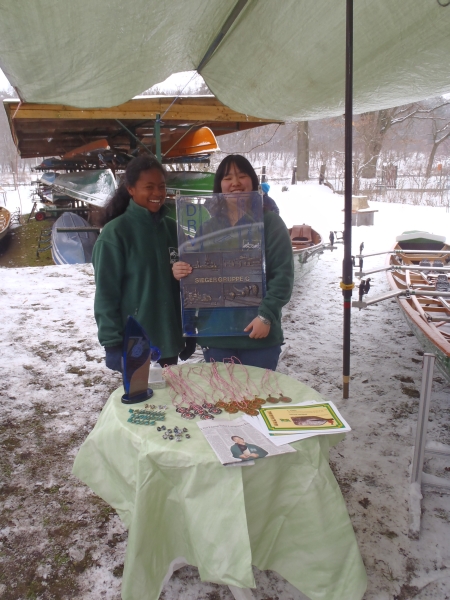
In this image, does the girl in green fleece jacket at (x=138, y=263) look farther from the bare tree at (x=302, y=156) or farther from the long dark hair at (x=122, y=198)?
the bare tree at (x=302, y=156)

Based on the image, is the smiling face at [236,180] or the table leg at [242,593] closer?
the table leg at [242,593]

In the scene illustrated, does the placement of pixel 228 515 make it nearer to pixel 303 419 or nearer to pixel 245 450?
pixel 245 450

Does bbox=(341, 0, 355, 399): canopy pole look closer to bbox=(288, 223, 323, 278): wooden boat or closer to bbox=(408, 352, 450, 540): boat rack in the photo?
bbox=(408, 352, 450, 540): boat rack

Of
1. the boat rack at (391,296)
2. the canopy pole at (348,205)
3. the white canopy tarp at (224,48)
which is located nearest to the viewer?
the white canopy tarp at (224,48)

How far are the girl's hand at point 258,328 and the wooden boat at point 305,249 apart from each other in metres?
3.25

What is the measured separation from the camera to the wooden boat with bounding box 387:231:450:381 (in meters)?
2.95

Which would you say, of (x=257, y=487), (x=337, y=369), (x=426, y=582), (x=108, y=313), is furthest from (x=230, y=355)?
(x=337, y=369)

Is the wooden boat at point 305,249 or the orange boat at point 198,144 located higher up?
the orange boat at point 198,144

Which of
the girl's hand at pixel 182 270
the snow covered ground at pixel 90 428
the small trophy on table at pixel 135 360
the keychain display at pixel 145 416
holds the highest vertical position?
the girl's hand at pixel 182 270

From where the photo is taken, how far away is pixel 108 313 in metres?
2.13

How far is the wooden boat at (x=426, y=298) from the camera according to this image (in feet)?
9.67

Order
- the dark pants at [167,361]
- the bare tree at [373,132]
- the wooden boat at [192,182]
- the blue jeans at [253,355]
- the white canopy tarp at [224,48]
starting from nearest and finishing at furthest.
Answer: the blue jeans at [253,355], the white canopy tarp at [224,48], the dark pants at [167,361], the wooden boat at [192,182], the bare tree at [373,132]

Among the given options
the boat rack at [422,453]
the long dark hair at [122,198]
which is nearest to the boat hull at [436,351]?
the boat rack at [422,453]

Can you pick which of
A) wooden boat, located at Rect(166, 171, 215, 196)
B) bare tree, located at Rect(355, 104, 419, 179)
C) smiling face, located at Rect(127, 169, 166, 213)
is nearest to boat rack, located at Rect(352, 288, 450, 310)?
smiling face, located at Rect(127, 169, 166, 213)
